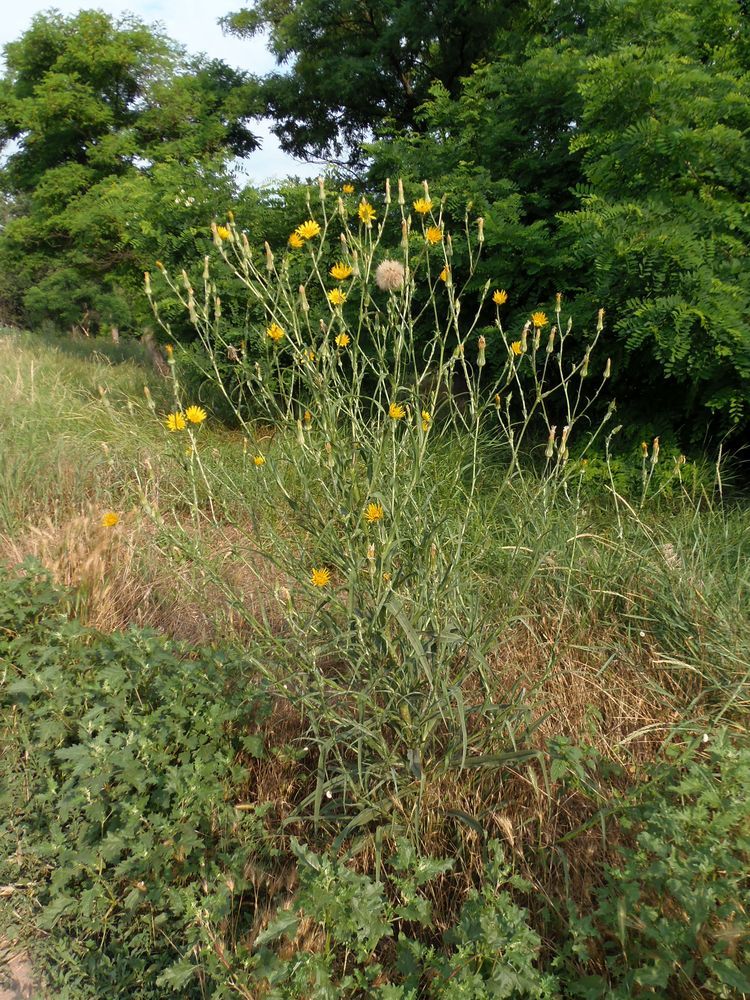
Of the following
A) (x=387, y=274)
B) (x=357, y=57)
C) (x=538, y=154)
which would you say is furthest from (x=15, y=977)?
(x=357, y=57)

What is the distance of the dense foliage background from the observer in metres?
3.30

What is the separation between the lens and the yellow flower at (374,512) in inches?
74.5

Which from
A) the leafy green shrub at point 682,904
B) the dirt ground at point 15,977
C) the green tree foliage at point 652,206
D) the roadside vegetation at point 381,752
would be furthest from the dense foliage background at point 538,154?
the dirt ground at point 15,977

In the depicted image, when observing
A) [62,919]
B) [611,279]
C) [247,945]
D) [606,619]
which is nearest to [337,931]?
[247,945]

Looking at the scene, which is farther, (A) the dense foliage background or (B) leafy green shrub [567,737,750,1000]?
(A) the dense foliage background

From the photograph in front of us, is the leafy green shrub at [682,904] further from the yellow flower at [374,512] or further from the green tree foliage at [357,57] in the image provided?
the green tree foliage at [357,57]

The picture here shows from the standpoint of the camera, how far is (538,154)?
473 cm

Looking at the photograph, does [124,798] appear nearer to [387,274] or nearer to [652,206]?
[387,274]

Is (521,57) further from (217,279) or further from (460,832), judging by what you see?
(460,832)

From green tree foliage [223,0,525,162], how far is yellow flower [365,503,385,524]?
6765 millimetres

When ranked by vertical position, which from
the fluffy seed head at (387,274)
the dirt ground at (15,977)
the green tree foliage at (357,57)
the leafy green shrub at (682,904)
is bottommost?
the dirt ground at (15,977)

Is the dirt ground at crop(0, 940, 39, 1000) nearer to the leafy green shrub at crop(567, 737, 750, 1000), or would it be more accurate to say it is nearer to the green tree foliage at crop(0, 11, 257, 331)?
the leafy green shrub at crop(567, 737, 750, 1000)

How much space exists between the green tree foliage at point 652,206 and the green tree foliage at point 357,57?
3.28 m

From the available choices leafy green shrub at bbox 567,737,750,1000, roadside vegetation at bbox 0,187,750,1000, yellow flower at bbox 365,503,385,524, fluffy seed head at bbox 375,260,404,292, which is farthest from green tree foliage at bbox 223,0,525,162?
leafy green shrub at bbox 567,737,750,1000
